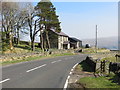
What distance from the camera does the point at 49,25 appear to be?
2108 inches

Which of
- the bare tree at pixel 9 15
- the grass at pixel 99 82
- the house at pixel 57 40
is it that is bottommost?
the grass at pixel 99 82

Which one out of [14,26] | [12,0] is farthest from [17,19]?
[12,0]

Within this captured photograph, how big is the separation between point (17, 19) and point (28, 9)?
162 inches

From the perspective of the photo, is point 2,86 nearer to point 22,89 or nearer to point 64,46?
point 22,89

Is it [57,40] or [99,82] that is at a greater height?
[57,40]

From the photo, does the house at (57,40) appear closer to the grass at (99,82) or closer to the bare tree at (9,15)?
the bare tree at (9,15)

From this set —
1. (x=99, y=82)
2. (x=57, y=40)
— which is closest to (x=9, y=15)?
(x=57, y=40)

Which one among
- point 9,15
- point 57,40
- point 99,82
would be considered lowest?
point 99,82

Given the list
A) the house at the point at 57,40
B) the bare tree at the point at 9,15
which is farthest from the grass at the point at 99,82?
the house at the point at 57,40

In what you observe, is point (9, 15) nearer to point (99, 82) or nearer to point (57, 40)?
point (57, 40)

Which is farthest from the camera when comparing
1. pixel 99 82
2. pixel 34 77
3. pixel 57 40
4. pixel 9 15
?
pixel 57 40

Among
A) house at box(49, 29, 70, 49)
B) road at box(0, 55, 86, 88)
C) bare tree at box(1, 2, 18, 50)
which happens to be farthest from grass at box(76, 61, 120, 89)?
house at box(49, 29, 70, 49)

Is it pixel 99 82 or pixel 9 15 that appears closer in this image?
pixel 99 82

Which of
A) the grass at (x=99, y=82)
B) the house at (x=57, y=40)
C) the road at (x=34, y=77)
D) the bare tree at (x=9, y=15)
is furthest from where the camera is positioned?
the house at (x=57, y=40)
